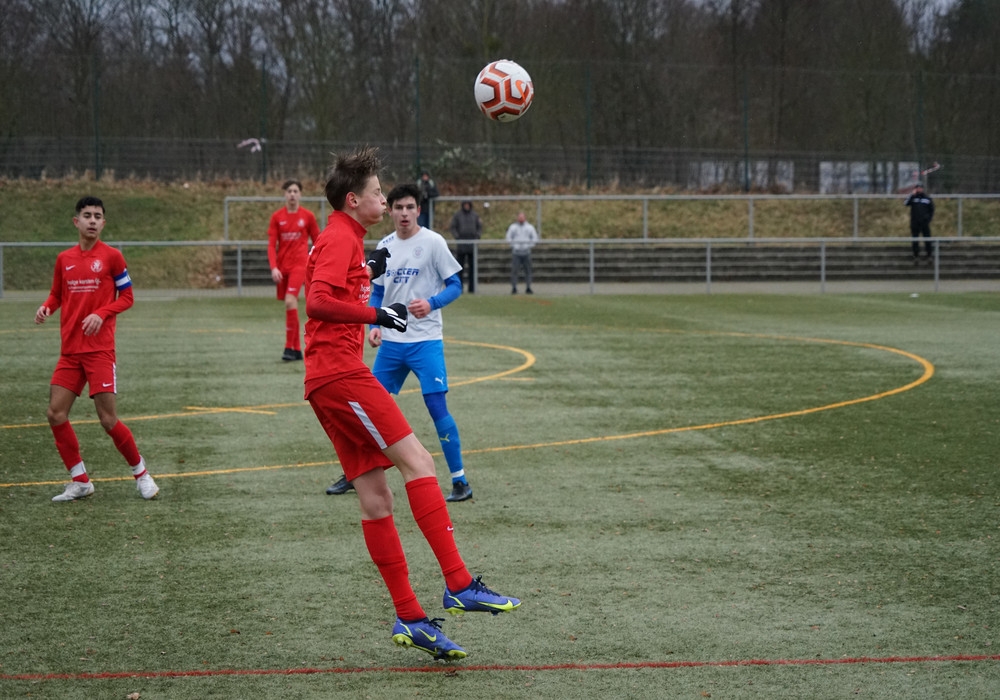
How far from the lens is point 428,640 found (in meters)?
4.50

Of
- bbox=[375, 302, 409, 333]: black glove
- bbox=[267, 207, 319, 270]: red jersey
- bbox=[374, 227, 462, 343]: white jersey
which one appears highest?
bbox=[267, 207, 319, 270]: red jersey

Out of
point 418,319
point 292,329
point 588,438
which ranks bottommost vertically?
point 588,438

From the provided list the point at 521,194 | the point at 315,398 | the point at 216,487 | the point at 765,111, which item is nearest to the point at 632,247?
the point at 521,194

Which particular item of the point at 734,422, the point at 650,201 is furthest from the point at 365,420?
the point at 650,201

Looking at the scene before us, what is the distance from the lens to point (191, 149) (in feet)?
120

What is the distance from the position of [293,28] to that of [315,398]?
3884 cm

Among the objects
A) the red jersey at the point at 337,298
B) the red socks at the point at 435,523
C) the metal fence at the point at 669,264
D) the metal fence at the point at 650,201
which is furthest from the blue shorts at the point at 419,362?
the metal fence at the point at 650,201

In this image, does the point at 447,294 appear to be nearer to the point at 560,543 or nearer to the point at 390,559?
the point at 560,543

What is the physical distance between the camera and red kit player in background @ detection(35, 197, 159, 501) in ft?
24.1

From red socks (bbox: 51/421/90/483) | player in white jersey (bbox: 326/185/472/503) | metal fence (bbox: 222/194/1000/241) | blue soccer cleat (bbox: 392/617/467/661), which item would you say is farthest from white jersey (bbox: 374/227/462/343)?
metal fence (bbox: 222/194/1000/241)

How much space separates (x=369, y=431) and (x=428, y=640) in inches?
34.4

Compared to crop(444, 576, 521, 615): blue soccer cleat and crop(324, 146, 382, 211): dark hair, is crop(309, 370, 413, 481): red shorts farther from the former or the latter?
crop(324, 146, 382, 211): dark hair

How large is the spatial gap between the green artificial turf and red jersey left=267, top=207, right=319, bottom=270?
1.99 m

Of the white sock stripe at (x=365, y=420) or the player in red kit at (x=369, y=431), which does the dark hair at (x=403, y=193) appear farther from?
the white sock stripe at (x=365, y=420)
